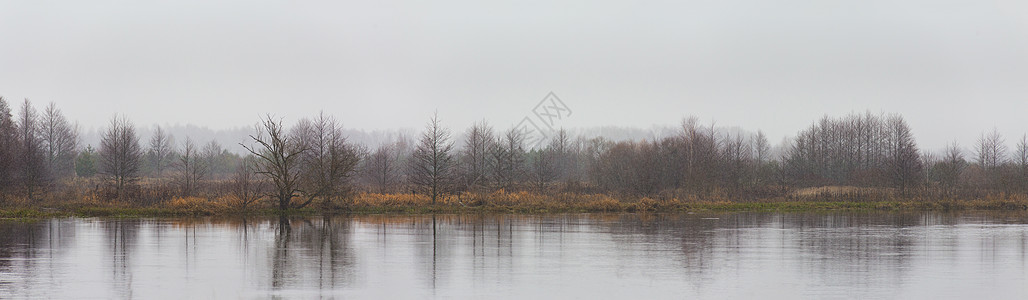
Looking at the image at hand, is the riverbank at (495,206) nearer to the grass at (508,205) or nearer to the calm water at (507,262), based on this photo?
the grass at (508,205)

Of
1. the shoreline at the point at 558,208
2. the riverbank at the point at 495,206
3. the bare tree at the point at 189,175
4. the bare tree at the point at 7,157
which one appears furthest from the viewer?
the bare tree at the point at 189,175

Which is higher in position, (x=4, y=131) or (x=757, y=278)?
(x=4, y=131)

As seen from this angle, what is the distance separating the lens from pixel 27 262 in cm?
1633

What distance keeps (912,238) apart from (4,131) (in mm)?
56608

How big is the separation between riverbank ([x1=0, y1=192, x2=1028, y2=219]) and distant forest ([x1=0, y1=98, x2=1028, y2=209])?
1.08 metres

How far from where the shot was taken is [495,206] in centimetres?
4312

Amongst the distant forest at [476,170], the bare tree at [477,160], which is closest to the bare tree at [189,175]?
the distant forest at [476,170]

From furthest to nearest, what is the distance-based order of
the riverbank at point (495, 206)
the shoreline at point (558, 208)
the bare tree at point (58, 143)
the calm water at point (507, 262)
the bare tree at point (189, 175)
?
the bare tree at point (58, 143) → the bare tree at point (189, 175) → the riverbank at point (495, 206) → the shoreline at point (558, 208) → the calm water at point (507, 262)

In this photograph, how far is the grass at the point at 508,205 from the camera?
3666 cm

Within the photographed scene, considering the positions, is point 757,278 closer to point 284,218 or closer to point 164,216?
point 284,218

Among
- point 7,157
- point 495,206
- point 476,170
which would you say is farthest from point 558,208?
point 7,157

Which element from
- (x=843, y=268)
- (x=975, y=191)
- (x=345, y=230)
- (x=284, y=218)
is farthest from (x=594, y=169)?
(x=843, y=268)

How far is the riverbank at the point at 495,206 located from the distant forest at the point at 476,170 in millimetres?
1079

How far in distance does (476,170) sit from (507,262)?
43237mm
